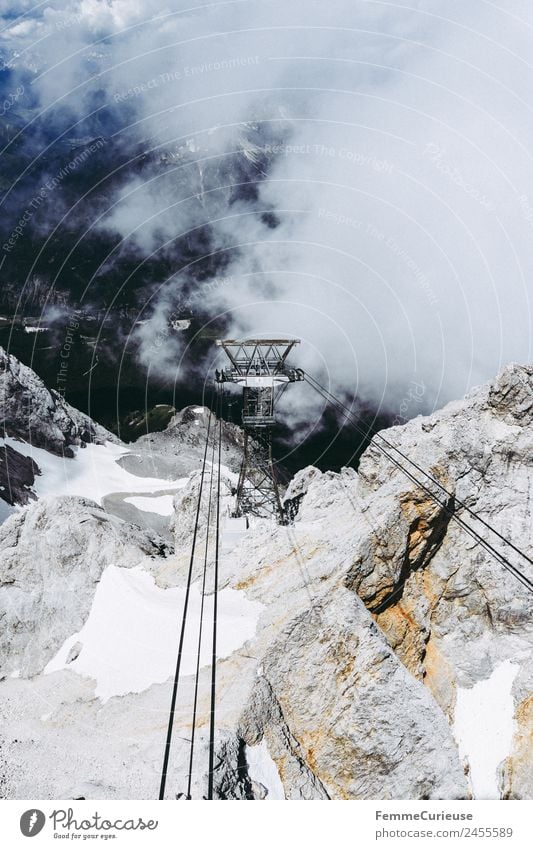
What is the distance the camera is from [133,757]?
630 inches

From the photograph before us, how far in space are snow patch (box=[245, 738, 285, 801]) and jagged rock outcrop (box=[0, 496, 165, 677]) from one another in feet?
44.7

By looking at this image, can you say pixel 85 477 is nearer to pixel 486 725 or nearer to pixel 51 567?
pixel 51 567

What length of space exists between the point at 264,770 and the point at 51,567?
19.1 meters

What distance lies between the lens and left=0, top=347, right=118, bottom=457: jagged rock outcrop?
82750 millimetres

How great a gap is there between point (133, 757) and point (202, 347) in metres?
107

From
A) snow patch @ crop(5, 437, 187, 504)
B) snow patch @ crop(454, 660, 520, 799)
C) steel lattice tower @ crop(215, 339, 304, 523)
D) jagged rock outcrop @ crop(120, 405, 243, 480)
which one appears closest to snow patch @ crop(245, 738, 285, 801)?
snow patch @ crop(454, 660, 520, 799)

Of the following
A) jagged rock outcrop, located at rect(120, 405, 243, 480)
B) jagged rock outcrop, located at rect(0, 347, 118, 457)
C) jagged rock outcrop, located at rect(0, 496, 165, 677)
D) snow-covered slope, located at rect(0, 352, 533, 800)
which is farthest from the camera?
jagged rock outcrop, located at rect(120, 405, 243, 480)

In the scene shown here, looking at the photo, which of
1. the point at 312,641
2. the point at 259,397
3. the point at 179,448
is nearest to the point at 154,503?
the point at 179,448

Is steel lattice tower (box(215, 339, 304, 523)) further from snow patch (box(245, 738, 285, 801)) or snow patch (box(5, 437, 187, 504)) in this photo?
snow patch (box(5, 437, 187, 504))

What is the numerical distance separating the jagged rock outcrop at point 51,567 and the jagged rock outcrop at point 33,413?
5624 centimetres
